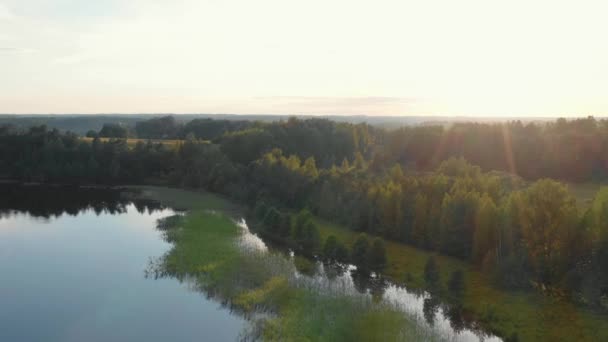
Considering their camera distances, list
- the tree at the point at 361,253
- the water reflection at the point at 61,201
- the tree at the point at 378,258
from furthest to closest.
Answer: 1. the water reflection at the point at 61,201
2. the tree at the point at 361,253
3. the tree at the point at 378,258

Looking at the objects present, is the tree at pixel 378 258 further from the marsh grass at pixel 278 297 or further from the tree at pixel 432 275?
the tree at pixel 432 275

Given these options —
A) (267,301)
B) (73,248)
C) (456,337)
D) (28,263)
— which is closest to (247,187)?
(73,248)

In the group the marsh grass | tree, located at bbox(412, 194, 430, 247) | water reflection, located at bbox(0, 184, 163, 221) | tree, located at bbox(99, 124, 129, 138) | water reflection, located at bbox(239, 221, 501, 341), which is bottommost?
water reflection, located at bbox(0, 184, 163, 221)

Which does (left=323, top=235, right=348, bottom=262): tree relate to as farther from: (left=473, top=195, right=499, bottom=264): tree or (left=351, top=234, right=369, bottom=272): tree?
(left=473, top=195, right=499, bottom=264): tree

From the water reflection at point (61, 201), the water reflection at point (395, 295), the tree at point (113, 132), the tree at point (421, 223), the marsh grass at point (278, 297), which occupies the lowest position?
the water reflection at point (61, 201)

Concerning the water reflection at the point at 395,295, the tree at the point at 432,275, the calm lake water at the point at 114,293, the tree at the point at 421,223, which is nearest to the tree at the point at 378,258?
the water reflection at the point at 395,295

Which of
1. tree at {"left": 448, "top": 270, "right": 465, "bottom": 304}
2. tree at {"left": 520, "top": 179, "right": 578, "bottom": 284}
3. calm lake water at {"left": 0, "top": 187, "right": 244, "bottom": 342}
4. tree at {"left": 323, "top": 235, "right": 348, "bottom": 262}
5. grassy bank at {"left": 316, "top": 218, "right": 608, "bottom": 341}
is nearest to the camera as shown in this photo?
grassy bank at {"left": 316, "top": 218, "right": 608, "bottom": 341}

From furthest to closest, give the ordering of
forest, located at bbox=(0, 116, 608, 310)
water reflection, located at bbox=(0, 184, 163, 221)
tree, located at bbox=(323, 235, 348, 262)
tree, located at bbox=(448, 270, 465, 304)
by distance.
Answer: water reflection, located at bbox=(0, 184, 163, 221)
tree, located at bbox=(323, 235, 348, 262)
forest, located at bbox=(0, 116, 608, 310)
tree, located at bbox=(448, 270, 465, 304)

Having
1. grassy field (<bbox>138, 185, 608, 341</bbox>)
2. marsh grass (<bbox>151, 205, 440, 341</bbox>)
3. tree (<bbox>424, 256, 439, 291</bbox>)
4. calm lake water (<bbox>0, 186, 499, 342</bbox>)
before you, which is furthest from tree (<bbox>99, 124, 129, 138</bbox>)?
tree (<bbox>424, 256, 439, 291</bbox>)

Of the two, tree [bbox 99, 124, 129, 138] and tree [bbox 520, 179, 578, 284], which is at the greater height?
tree [bbox 99, 124, 129, 138]
